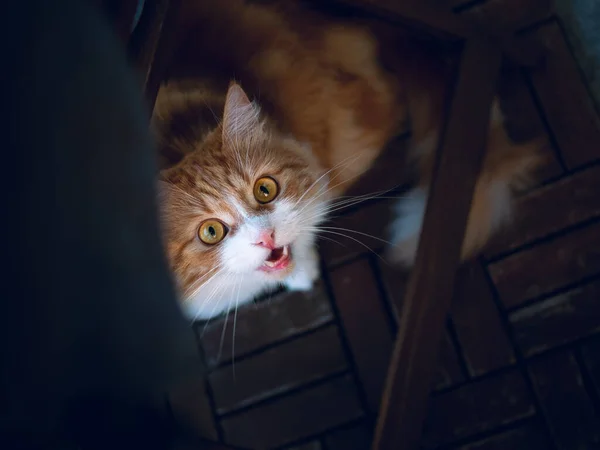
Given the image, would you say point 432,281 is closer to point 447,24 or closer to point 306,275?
point 306,275

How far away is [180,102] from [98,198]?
22.8 inches

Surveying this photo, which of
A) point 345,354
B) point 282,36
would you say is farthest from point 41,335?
point 345,354

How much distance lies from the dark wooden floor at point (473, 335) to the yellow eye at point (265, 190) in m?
0.30

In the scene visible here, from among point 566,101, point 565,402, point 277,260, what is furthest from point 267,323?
point 566,101

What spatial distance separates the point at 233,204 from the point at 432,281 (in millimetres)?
397

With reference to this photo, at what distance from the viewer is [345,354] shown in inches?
43.9

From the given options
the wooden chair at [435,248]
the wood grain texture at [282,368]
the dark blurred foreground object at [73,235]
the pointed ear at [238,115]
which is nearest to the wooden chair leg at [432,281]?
the wooden chair at [435,248]

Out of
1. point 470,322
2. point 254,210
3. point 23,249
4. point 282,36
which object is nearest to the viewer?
point 23,249

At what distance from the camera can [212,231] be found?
0.82 m

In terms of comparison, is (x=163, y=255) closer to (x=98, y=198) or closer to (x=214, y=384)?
(x=98, y=198)

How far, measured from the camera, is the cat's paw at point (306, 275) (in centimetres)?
107

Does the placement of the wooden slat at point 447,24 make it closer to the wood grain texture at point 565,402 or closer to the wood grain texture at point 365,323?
the wood grain texture at point 365,323

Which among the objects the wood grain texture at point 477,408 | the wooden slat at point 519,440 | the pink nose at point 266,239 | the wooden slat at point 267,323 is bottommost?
the wooden slat at point 519,440

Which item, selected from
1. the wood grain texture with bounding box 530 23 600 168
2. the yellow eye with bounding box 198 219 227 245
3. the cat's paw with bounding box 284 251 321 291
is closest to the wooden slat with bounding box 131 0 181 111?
the yellow eye with bounding box 198 219 227 245
